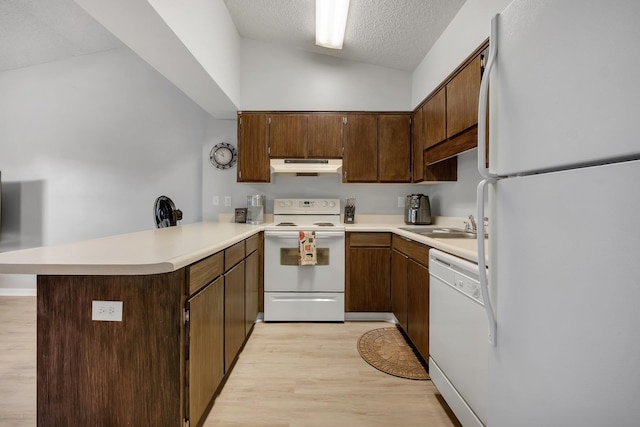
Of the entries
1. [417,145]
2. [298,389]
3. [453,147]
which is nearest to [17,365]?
[298,389]

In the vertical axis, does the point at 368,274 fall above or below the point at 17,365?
above

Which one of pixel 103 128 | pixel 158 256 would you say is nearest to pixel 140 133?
pixel 103 128

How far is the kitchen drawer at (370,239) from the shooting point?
284 cm

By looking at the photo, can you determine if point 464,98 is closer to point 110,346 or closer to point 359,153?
point 359,153

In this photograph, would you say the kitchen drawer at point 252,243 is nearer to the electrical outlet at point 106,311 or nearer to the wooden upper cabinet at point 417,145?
the electrical outlet at point 106,311

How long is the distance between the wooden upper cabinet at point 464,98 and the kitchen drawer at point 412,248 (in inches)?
33.5

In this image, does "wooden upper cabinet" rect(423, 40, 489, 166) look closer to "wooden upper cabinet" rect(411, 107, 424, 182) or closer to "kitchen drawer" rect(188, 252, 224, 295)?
"wooden upper cabinet" rect(411, 107, 424, 182)

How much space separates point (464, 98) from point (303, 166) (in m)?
1.66

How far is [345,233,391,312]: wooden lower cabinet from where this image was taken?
2850 millimetres

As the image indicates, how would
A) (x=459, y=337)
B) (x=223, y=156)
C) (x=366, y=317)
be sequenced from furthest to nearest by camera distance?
1. (x=223, y=156)
2. (x=366, y=317)
3. (x=459, y=337)

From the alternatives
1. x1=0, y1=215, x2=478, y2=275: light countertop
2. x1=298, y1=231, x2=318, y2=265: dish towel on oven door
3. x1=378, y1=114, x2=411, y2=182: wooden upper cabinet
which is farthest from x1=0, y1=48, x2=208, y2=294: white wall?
x1=378, y1=114, x2=411, y2=182: wooden upper cabinet

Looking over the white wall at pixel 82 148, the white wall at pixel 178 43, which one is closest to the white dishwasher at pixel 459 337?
the white wall at pixel 178 43

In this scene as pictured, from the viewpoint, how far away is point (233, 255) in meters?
1.94

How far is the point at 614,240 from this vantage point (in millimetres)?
549
